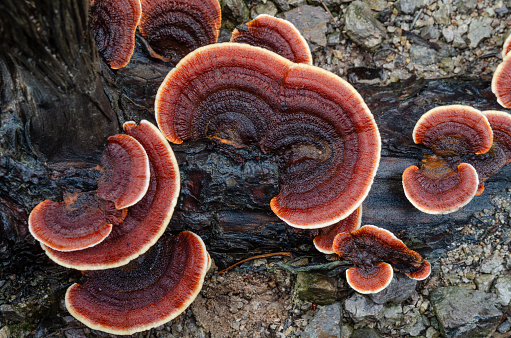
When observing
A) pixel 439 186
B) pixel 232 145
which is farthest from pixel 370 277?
pixel 232 145

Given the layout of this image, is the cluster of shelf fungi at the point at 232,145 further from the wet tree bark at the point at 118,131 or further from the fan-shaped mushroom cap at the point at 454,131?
the wet tree bark at the point at 118,131

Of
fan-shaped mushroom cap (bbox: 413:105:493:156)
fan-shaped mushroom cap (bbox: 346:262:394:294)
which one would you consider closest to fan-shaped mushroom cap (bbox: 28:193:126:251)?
fan-shaped mushroom cap (bbox: 346:262:394:294)

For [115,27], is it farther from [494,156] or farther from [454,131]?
[494,156]

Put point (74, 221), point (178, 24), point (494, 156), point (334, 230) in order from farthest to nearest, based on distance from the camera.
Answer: point (178, 24) → point (334, 230) → point (494, 156) → point (74, 221)

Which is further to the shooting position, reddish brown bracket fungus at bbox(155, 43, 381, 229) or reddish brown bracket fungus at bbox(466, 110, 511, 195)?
reddish brown bracket fungus at bbox(466, 110, 511, 195)

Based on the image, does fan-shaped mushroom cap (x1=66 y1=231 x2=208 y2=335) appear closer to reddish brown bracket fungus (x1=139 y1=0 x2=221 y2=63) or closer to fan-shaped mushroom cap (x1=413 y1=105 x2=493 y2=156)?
reddish brown bracket fungus (x1=139 y1=0 x2=221 y2=63)
